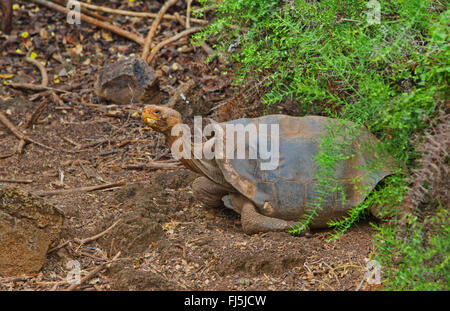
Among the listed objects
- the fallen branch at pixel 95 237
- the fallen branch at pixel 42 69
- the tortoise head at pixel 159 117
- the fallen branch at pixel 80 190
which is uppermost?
the fallen branch at pixel 42 69

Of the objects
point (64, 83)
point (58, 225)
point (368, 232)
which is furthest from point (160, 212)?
point (64, 83)

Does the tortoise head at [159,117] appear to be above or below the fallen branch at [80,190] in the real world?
above

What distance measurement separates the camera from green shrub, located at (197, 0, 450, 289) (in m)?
2.79

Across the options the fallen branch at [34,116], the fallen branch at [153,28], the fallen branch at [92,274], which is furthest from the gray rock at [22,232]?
the fallen branch at [153,28]

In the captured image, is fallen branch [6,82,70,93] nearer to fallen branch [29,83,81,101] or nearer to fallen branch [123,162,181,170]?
fallen branch [29,83,81,101]

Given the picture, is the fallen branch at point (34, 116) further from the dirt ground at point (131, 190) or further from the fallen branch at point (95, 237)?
the fallen branch at point (95, 237)

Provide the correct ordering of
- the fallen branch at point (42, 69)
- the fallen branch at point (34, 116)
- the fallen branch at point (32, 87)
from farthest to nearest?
the fallen branch at point (42, 69) → the fallen branch at point (32, 87) → the fallen branch at point (34, 116)

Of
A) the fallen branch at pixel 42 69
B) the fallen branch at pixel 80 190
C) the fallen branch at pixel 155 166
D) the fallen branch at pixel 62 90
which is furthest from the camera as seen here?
the fallen branch at pixel 42 69

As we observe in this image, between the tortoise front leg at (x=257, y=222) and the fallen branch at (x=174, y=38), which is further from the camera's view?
the fallen branch at (x=174, y=38)

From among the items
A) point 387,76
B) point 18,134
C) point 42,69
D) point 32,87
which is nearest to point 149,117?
point 387,76

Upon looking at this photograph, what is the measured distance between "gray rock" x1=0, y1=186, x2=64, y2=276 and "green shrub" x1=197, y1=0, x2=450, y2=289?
153 centimetres

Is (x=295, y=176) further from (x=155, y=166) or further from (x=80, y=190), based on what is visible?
(x=80, y=190)

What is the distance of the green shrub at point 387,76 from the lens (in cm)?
279

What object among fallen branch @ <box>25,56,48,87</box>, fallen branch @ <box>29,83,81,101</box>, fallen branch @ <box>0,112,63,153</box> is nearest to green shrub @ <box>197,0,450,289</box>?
fallen branch @ <box>0,112,63,153</box>
